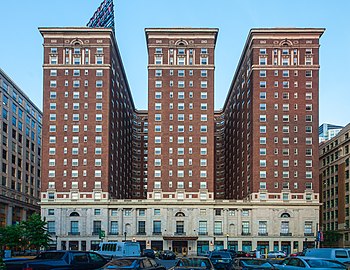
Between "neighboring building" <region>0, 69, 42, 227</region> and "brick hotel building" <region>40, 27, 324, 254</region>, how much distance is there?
8.60 m

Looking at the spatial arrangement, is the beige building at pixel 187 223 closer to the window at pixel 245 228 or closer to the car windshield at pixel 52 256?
the window at pixel 245 228

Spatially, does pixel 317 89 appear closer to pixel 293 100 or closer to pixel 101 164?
pixel 293 100

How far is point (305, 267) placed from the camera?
103 feet

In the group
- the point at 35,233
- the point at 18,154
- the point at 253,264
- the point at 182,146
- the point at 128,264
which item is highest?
the point at 182,146

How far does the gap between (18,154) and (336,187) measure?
74.9 m

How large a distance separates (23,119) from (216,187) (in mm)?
68414

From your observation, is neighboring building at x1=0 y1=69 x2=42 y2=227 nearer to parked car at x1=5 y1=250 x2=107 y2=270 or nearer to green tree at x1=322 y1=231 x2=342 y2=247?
green tree at x1=322 y1=231 x2=342 y2=247

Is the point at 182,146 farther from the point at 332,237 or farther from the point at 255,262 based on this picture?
the point at 255,262

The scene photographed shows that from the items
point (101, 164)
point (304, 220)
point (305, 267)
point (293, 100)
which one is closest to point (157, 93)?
point (101, 164)

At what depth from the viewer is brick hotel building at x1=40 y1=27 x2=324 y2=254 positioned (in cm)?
11088

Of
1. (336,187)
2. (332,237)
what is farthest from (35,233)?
(336,187)

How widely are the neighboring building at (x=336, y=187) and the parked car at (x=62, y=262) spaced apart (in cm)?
9297

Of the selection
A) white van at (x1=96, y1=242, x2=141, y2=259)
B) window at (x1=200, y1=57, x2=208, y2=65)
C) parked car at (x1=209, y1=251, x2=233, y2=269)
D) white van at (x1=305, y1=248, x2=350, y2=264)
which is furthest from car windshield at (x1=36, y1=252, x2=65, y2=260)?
window at (x1=200, y1=57, x2=208, y2=65)

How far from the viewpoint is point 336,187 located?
12631 centimetres
